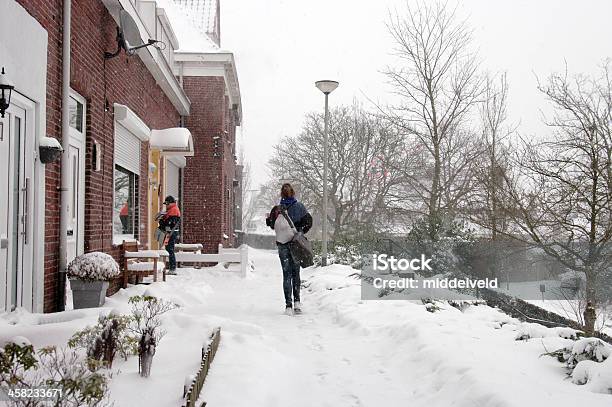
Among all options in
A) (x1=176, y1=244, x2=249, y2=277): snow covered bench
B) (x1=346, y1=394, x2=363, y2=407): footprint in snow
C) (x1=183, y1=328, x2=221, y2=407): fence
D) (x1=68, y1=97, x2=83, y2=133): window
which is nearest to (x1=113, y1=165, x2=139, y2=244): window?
(x1=176, y1=244, x2=249, y2=277): snow covered bench

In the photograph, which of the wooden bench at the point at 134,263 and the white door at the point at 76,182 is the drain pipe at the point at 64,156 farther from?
the wooden bench at the point at 134,263

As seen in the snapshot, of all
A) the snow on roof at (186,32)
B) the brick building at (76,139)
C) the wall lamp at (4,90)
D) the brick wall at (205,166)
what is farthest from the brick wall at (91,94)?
the snow on roof at (186,32)

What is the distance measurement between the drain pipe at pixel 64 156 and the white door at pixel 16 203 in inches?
30.0

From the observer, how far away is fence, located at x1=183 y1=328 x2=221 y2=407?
334 centimetres

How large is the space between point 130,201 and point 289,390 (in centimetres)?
833

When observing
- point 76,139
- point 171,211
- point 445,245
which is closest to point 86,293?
point 76,139

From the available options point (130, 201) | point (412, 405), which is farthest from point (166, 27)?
point (412, 405)

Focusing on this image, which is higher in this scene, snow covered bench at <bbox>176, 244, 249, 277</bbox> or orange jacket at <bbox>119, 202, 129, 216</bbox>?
orange jacket at <bbox>119, 202, 129, 216</bbox>

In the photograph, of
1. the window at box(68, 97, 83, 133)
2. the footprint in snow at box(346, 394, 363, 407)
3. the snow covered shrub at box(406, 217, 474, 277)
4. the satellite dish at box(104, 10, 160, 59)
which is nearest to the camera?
the footprint in snow at box(346, 394, 363, 407)

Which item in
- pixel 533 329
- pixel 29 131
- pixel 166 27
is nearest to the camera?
pixel 533 329

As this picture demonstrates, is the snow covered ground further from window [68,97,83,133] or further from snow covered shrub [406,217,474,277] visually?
snow covered shrub [406,217,474,277]

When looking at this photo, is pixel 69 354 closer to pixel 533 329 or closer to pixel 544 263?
pixel 533 329

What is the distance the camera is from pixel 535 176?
40.7 ft

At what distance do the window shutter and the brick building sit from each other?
0.06 feet
